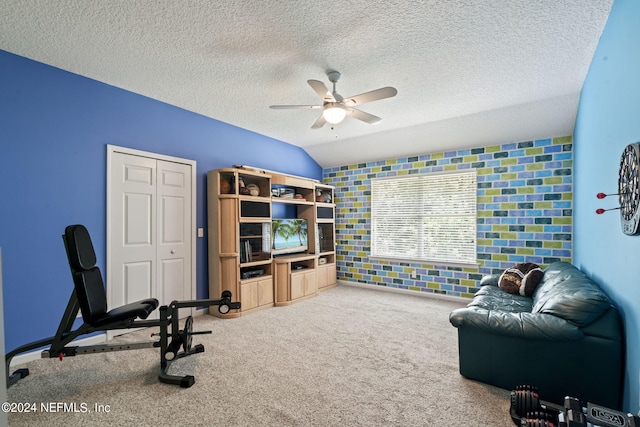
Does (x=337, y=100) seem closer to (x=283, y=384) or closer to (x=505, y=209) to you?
(x=283, y=384)

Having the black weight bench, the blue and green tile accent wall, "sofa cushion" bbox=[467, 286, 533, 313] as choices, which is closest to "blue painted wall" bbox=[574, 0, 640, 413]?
"sofa cushion" bbox=[467, 286, 533, 313]

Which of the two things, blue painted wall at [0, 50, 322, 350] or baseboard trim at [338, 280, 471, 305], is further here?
baseboard trim at [338, 280, 471, 305]

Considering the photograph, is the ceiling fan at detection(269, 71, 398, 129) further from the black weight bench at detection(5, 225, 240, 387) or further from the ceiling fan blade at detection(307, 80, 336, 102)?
the black weight bench at detection(5, 225, 240, 387)

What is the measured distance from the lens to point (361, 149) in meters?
5.55

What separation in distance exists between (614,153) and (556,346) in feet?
4.54

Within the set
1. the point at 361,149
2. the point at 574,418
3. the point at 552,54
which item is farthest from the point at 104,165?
the point at 552,54

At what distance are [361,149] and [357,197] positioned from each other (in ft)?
3.24

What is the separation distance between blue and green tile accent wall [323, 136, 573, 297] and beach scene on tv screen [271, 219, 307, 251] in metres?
1.38

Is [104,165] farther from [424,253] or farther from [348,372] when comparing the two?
[424,253]

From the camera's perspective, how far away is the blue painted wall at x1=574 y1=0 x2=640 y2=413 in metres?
1.66

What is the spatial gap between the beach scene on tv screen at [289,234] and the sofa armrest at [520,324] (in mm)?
3037

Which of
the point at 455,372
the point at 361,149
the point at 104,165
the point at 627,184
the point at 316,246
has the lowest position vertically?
the point at 455,372

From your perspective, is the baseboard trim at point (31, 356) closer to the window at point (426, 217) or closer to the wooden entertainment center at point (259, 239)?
the wooden entertainment center at point (259, 239)

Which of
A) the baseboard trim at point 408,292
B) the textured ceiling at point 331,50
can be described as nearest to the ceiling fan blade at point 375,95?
the textured ceiling at point 331,50
